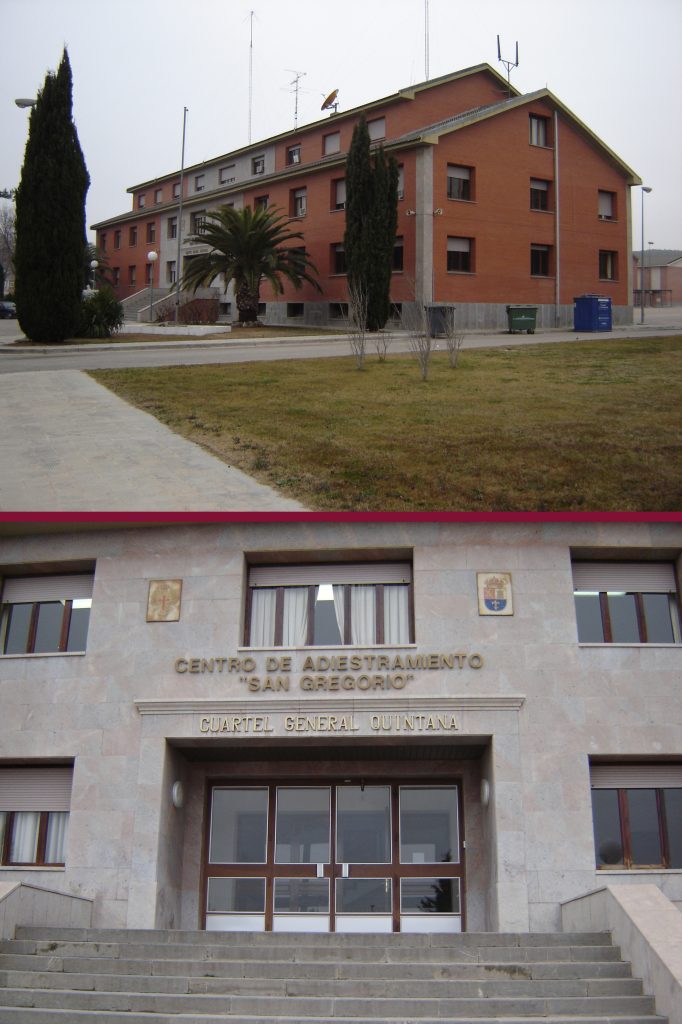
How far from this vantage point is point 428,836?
15.4m

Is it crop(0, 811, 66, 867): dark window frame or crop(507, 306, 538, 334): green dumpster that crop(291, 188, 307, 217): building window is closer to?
crop(507, 306, 538, 334): green dumpster

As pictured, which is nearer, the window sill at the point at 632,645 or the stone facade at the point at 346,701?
the stone facade at the point at 346,701

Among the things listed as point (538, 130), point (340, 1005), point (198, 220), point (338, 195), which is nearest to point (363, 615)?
point (340, 1005)

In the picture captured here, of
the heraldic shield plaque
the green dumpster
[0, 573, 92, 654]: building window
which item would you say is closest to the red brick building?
the green dumpster

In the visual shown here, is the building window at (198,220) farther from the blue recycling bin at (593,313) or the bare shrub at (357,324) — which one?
the blue recycling bin at (593,313)

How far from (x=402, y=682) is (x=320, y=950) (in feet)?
13.2

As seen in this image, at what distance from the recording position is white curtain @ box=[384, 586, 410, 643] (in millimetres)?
15305

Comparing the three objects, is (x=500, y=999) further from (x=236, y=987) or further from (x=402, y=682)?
(x=402, y=682)

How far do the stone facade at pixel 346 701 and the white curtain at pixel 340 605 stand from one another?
450 mm

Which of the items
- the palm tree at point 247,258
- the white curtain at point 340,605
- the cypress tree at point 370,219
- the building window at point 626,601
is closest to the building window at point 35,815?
the white curtain at point 340,605

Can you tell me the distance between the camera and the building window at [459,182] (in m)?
33.8

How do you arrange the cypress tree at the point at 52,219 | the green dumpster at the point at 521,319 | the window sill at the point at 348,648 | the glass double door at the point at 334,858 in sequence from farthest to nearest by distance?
1. the green dumpster at the point at 521,319
2. the glass double door at the point at 334,858
3. the window sill at the point at 348,648
4. the cypress tree at the point at 52,219

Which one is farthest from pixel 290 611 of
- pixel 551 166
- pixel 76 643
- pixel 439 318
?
pixel 551 166

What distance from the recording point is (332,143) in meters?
37.8
